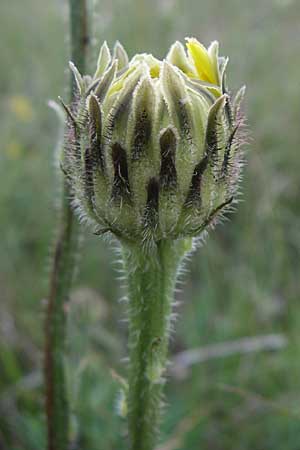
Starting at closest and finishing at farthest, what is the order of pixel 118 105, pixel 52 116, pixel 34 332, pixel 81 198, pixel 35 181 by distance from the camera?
pixel 118 105 → pixel 81 198 → pixel 34 332 → pixel 35 181 → pixel 52 116

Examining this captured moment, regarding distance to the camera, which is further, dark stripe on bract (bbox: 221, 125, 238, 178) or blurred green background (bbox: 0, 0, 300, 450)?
blurred green background (bbox: 0, 0, 300, 450)

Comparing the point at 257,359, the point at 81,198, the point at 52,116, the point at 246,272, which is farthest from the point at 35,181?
the point at 81,198

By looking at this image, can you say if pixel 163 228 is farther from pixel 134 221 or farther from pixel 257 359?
pixel 257 359

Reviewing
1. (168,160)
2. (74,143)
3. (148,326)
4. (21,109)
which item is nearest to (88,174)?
(74,143)

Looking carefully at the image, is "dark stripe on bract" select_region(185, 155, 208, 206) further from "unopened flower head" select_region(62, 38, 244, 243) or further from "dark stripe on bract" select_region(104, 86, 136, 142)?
"dark stripe on bract" select_region(104, 86, 136, 142)

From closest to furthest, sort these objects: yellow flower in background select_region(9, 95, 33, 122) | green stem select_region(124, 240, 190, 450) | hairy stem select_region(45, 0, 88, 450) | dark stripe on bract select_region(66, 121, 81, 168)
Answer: dark stripe on bract select_region(66, 121, 81, 168) → green stem select_region(124, 240, 190, 450) → hairy stem select_region(45, 0, 88, 450) → yellow flower in background select_region(9, 95, 33, 122)

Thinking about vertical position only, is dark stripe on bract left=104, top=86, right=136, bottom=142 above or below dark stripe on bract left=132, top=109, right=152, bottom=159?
above

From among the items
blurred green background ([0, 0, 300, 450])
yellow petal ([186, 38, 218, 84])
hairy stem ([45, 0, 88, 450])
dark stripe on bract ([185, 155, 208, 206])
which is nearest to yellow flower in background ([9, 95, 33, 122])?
blurred green background ([0, 0, 300, 450])
